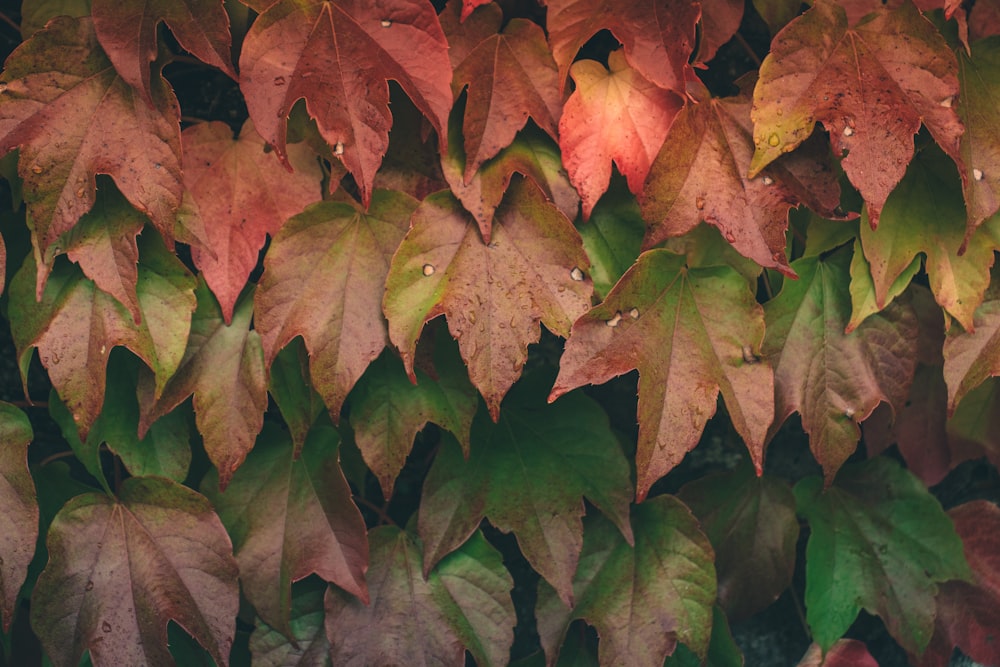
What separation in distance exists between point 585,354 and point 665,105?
0.95 feet

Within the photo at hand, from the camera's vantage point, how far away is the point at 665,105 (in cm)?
92

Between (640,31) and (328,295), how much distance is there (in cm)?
43

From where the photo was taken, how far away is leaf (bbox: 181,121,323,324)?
91 centimetres

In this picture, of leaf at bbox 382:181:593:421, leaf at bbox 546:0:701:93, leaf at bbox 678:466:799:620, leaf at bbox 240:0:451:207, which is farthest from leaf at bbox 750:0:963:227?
leaf at bbox 678:466:799:620

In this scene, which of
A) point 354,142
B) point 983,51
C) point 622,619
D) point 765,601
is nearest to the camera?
point 354,142

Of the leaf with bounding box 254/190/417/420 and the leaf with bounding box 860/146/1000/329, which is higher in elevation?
the leaf with bounding box 254/190/417/420

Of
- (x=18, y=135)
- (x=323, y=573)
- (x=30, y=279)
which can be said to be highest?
(x=18, y=135)

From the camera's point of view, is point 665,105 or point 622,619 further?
point 622,619

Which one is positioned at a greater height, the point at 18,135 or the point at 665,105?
the point at 18,135

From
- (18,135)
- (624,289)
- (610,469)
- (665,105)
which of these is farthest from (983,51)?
(18,135)

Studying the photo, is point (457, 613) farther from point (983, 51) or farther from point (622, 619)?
point (983, 51)

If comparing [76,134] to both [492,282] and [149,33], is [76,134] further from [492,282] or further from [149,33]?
[492,282]

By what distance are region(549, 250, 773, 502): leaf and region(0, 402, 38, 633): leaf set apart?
0.60m

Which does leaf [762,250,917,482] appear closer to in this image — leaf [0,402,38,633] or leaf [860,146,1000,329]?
leaf [860,146,1000,329]
